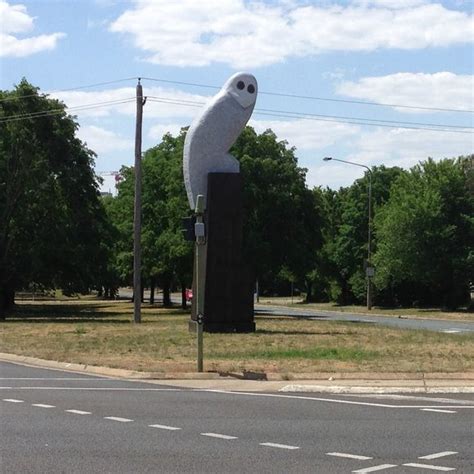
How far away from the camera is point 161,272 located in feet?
181

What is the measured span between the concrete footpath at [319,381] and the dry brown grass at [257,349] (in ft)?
1.73

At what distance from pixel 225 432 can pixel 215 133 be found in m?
18.7

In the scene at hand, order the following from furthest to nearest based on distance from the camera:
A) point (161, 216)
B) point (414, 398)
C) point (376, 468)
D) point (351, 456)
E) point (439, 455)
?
point (161, 216) → point (414, 398) → point (439, 455) → point (351, 456) → point (376, 468)

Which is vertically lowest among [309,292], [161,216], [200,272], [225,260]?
[309,292]

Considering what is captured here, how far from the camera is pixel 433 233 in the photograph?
191 feet

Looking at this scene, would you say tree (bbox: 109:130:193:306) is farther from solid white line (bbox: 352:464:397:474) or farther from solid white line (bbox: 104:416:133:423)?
solid white line (bbox: 352:464:397:474)

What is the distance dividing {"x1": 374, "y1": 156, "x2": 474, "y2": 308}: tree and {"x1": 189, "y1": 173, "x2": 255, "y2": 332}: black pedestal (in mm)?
32430

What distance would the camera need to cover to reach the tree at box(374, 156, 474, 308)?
58250 millimetres

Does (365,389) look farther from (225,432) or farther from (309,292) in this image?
(309,292)

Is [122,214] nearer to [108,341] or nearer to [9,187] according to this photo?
[9,187]

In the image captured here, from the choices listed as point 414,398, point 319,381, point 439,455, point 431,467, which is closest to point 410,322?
point 319,381

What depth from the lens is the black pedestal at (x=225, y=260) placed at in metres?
27.9

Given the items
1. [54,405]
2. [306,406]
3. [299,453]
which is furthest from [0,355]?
[299,453]

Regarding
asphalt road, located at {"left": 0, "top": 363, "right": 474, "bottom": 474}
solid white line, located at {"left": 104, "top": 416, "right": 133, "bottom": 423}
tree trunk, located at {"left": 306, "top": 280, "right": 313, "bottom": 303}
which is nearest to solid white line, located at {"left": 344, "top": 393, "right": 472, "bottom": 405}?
asphalt road, located at {"left": 0, "top": 363, "right": 474, "bottom": 474}
